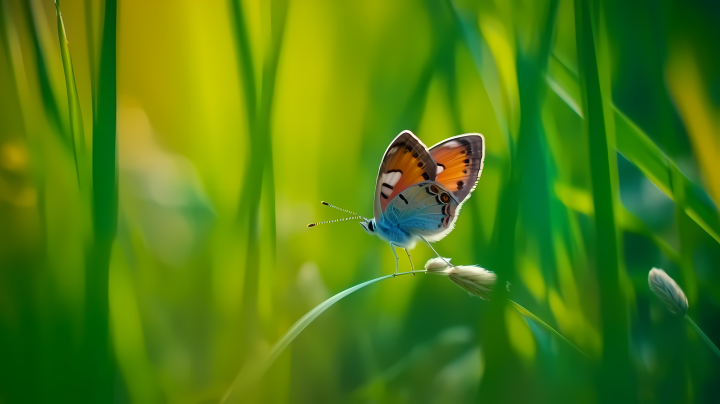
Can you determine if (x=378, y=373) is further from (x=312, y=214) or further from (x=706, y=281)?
(x=706, y=281)

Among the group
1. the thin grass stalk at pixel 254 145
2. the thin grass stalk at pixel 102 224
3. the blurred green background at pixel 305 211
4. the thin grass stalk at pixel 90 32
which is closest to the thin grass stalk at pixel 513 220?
the blurred green background at pixel 305 211

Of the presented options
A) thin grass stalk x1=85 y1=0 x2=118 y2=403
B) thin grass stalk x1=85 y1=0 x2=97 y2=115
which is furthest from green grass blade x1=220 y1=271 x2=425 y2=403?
thin grass stalk x1=85 y1=0 x2=97 y2=115

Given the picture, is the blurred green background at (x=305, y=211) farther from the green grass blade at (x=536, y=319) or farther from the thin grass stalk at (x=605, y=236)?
the thin grass stalk at (x=605, y=236)

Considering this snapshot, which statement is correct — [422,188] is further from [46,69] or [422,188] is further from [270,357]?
[46,69]

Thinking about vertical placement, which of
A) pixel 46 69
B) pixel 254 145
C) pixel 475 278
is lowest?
pixel 475 278

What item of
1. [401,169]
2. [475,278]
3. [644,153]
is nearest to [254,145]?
[401,169]

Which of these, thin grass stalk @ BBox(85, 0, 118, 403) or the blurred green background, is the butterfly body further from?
thin grass stalk @ BBox(85, 0, 118, 403)

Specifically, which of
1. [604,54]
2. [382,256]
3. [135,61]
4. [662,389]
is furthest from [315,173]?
[662,389]
